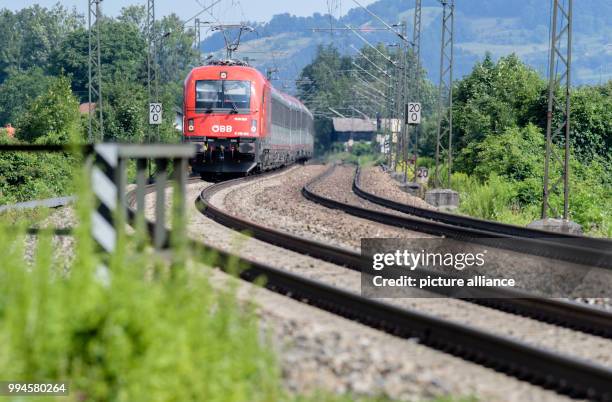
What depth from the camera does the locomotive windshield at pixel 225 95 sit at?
1169 inches

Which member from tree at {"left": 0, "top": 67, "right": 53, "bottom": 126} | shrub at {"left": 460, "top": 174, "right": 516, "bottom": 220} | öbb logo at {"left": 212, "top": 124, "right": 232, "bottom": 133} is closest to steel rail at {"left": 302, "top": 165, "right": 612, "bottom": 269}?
shrub at {"left": 460, "top": 174, "right": 516, "bottom": 220}

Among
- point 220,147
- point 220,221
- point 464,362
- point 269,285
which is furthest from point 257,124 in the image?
point 464,362

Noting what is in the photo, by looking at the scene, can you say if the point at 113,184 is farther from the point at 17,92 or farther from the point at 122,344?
the point at 17,92

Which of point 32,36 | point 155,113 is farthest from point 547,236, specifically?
point 32,36

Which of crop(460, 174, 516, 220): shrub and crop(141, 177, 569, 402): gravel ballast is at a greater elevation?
crop(141, 177, 569, 402): gravel ballast

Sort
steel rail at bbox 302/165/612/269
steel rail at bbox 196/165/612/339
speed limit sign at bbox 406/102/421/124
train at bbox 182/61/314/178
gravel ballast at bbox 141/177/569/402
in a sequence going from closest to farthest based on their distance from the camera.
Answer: gravel ballast at bbox 141/177/569/402 → steel rail at bbox 196/165/612/339 → steel rail at bbox 302/165/612/269 → train at bbox 182/61/314/178 → speed limit sign at bbox 406/102/421/124

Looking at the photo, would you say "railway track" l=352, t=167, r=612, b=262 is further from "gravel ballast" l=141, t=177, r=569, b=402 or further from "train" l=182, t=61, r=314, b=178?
"train" l=182, t=61, r=314, b=178

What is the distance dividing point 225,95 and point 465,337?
74.7 feet

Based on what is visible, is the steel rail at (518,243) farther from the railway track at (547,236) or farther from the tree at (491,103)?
the tree at (491,103)

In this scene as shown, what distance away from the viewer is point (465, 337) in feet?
25.2

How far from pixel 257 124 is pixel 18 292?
24.4m

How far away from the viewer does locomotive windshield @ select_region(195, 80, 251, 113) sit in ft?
97.5

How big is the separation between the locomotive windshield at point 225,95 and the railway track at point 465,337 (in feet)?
59.9

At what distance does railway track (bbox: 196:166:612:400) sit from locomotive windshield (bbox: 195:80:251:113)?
1826 centimetres
